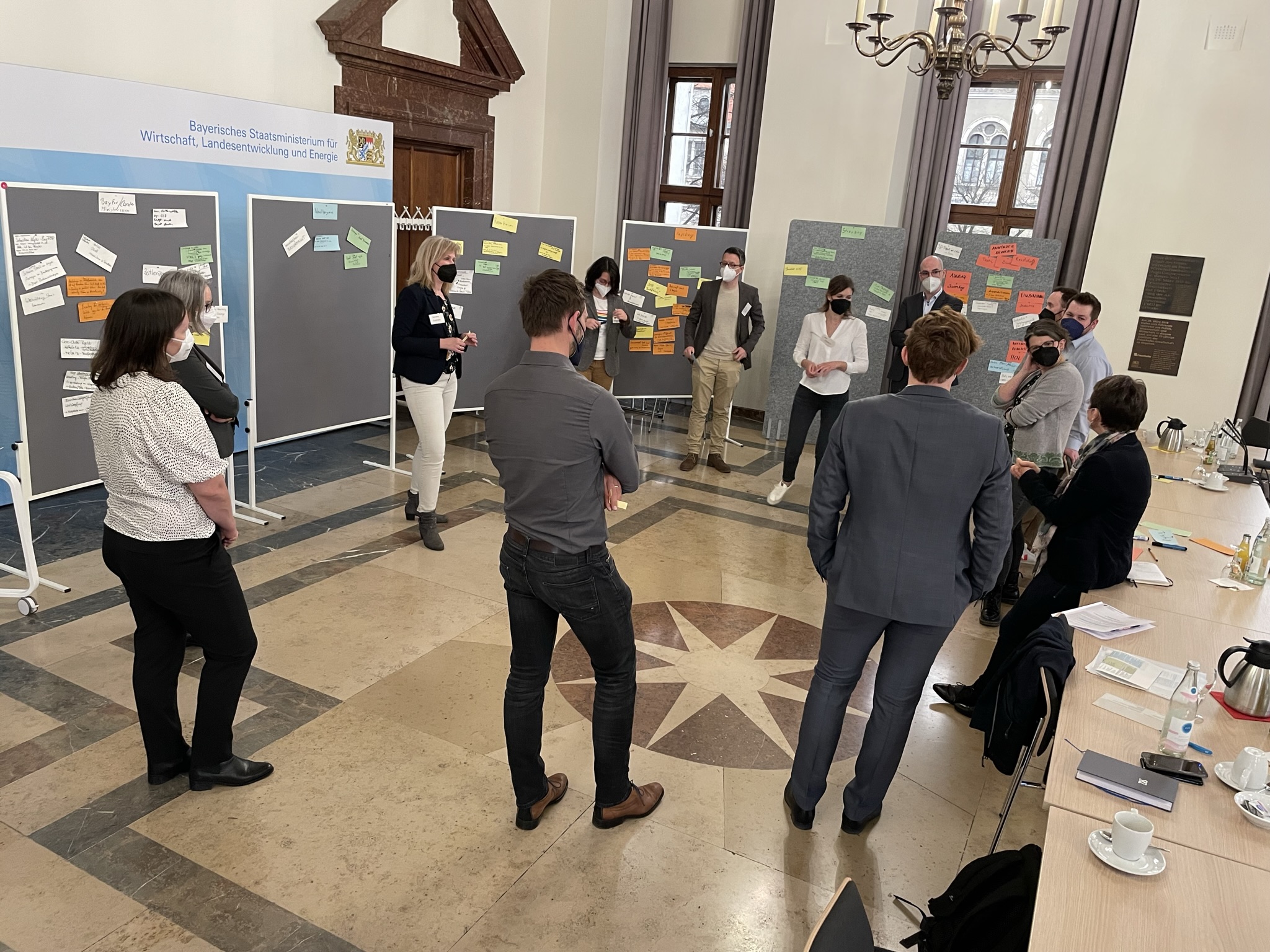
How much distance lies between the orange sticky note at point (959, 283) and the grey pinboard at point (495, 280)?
121 inches

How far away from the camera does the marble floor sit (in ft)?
7.75

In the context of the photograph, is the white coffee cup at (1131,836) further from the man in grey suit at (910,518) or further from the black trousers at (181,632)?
the black trousers at (181,632)

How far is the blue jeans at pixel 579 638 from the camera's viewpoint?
7.71 feet

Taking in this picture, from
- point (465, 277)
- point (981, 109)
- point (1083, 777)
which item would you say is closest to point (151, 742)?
point (1083, 777)

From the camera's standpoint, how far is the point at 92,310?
4.58m

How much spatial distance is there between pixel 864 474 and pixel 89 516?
4.34 m

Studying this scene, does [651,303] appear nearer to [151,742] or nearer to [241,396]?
[241,396]

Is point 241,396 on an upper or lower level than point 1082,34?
lower

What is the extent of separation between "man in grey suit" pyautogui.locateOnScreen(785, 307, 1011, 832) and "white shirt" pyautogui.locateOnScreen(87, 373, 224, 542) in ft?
5.52

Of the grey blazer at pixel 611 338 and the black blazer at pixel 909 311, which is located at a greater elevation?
the black blazer at pixel 909 311

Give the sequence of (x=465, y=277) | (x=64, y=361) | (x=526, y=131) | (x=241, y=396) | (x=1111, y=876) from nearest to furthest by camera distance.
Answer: (x=1111, y=876) < (x=64, y=361) < (x=241, y=396) < (x=465, y=277) < (x=526, y=131)

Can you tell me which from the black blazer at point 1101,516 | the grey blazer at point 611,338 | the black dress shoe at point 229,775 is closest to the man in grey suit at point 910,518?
the black blazer at point 1101,516

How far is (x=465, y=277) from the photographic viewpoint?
21.8 ft

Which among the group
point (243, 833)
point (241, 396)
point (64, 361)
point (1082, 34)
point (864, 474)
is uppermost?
point (1082, 34)
